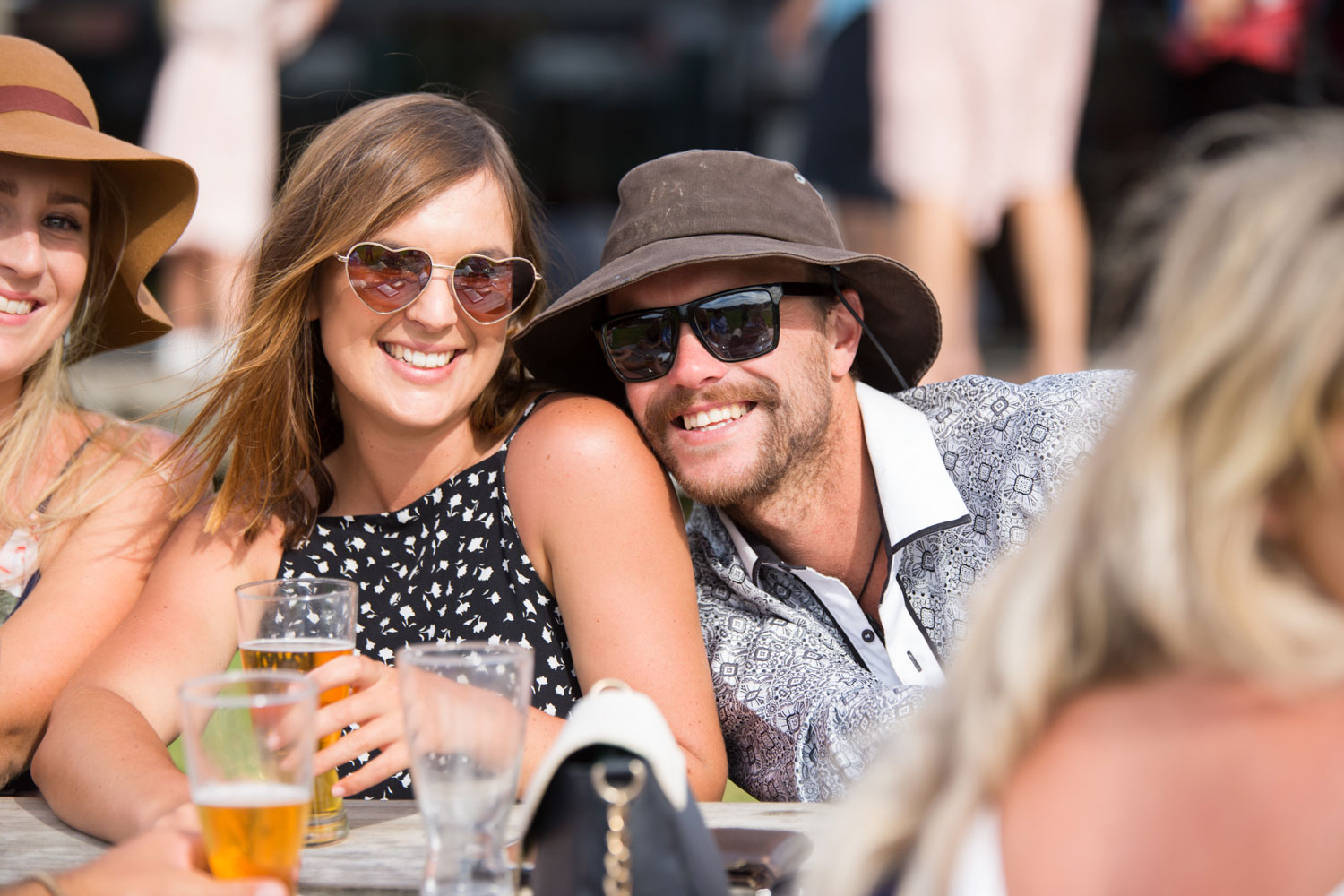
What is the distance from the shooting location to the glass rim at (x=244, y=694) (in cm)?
133

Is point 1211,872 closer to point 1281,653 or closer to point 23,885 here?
point 1281,653

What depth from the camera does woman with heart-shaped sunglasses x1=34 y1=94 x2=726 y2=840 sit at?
7.68 ft

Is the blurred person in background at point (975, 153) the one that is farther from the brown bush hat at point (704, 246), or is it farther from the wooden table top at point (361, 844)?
the wooden table top at point (361, 844)

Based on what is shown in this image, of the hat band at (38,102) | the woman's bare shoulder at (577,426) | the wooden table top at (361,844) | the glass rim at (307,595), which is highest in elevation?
the hat band at (38,102)

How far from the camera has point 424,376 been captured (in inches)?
99.5

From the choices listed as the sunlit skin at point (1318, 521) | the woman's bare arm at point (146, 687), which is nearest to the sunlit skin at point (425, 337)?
the woman's bare arm at point (146, 687)

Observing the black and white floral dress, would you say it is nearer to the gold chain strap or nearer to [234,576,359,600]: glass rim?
[234,576,359,600]: glass rim

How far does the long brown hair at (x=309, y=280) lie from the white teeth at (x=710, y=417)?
39 centimetres

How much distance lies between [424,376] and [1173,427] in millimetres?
1764

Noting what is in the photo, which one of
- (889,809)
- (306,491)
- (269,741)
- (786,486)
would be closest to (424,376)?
(306,491)

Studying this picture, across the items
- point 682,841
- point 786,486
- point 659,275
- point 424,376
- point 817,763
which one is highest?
point 659,275

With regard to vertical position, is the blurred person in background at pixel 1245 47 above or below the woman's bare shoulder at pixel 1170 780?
above

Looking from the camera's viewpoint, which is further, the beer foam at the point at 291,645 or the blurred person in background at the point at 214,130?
the blurred person in background at the point at 214,130

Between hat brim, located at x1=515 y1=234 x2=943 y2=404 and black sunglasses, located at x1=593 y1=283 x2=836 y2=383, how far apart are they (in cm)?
7
